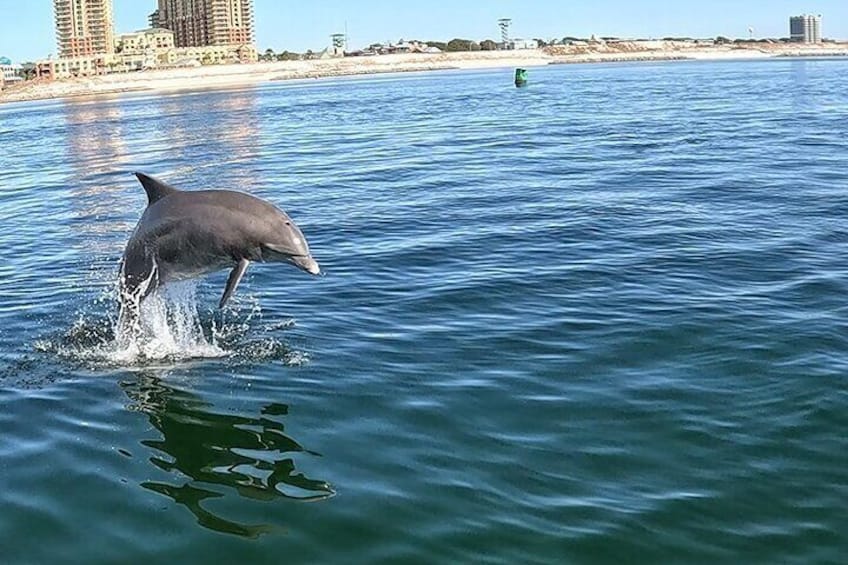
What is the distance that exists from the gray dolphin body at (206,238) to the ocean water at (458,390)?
3.78 ft

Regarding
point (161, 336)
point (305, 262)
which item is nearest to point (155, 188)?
point (161, 336)

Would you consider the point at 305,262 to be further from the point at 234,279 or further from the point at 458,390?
the point at 458,390

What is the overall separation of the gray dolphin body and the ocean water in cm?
115

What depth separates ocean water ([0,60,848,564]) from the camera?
793cm

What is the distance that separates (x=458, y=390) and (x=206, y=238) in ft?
10.9

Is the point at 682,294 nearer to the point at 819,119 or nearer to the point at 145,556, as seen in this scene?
the point at 145,556

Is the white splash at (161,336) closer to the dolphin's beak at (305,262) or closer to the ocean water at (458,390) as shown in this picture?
the ocean water at (458,390)

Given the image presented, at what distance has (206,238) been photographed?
37.6 feet

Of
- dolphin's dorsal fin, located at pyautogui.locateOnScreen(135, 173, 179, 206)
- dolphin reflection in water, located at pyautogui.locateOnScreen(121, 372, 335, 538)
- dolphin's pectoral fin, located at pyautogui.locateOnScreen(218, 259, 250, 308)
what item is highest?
dolphin's dorsal fin, located at pyautogui.locateOnScreen(135, 173, 179, 206)

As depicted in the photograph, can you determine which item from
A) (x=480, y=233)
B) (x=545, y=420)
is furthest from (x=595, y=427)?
(x=480, y=233)

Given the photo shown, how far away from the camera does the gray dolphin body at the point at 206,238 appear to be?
1121cm

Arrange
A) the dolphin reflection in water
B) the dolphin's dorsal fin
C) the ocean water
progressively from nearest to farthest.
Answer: the ocean water < the dolphin reflection in water < the dolphin's dorsal fin

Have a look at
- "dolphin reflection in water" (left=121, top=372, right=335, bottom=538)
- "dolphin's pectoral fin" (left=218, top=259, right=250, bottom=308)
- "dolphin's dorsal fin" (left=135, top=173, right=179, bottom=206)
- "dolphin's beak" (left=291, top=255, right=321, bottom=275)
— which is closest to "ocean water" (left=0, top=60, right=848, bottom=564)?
"dolphin reflection in water" (left=121, top=372, right=335, bottom=538)

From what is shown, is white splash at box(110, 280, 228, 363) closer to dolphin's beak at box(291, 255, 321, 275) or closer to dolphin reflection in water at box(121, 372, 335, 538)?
dolphin reflection in water at box(121, 372, 335, 538)
